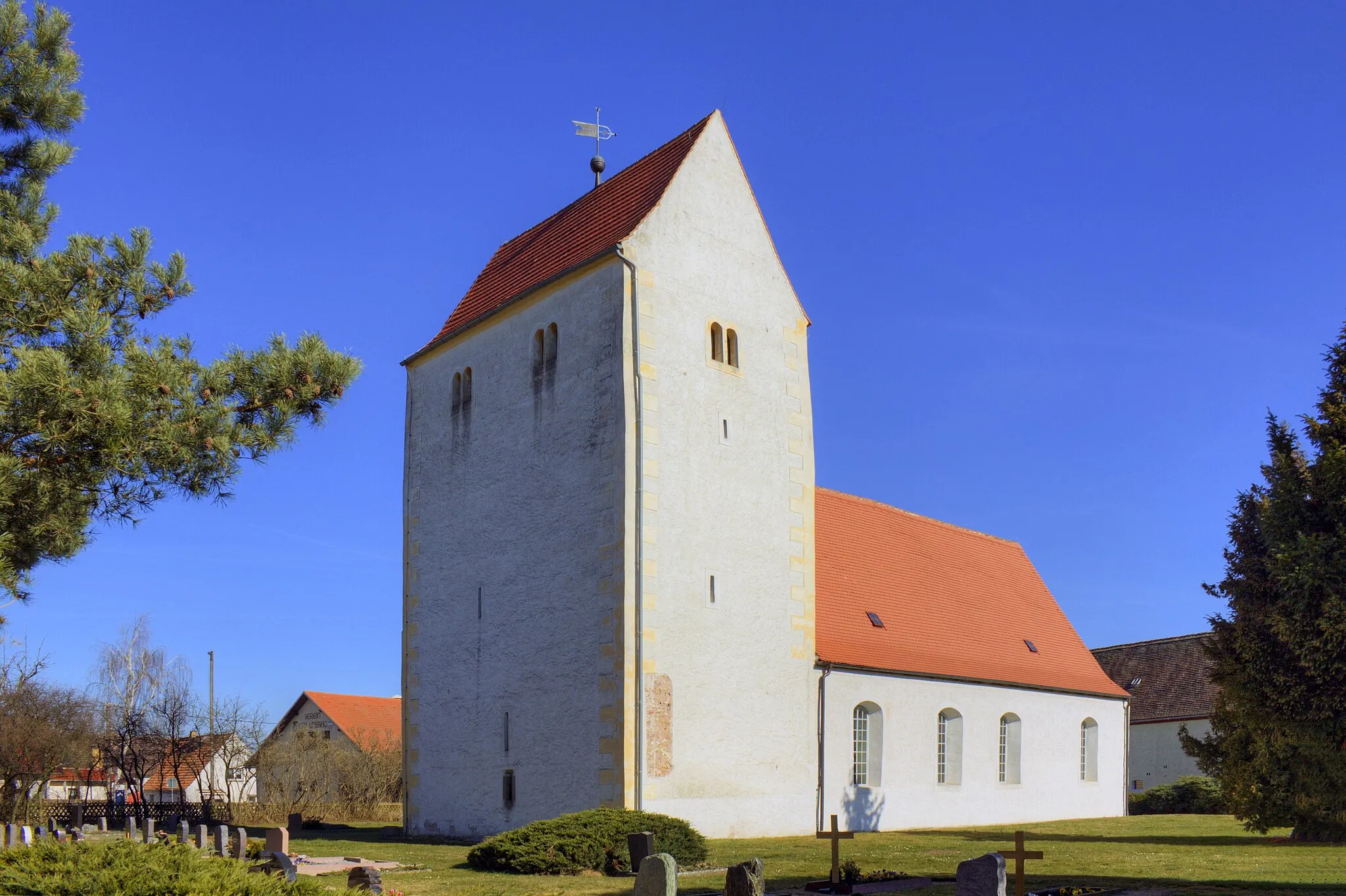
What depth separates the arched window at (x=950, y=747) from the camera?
27.1 metres

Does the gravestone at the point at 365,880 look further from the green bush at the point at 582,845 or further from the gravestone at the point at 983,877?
the gravestone at the point at 983,877

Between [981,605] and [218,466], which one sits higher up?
[218,466]

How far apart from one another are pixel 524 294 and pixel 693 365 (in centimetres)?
404

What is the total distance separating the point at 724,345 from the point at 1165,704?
28.8m

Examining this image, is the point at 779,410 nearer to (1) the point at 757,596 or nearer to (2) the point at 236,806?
(1) the point at 757,596

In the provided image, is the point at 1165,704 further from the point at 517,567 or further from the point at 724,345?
the point at 517,567

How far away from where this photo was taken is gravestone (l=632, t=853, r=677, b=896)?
346 inches

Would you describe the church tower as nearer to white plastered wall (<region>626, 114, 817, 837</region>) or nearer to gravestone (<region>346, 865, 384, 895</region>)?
white plastered wall (<region>626, 114, 817, 837</region>)

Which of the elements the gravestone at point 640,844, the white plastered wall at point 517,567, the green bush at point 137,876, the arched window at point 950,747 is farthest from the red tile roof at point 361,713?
the green bush at point 137,876

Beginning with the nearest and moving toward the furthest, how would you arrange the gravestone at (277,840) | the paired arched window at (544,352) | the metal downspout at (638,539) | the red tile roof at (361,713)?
the gravestone at (277,840)
the metal downspout at (638,539)
the paired arched window at (544,352)
the red tile roof at (361,713)

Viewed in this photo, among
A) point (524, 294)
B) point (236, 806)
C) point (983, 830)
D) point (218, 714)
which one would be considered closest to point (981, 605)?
point (983, 830)

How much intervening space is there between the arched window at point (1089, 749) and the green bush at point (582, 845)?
18.8 metres

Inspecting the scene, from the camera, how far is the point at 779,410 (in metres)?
24.3

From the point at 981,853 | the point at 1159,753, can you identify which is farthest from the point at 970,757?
the point at 1159,753
